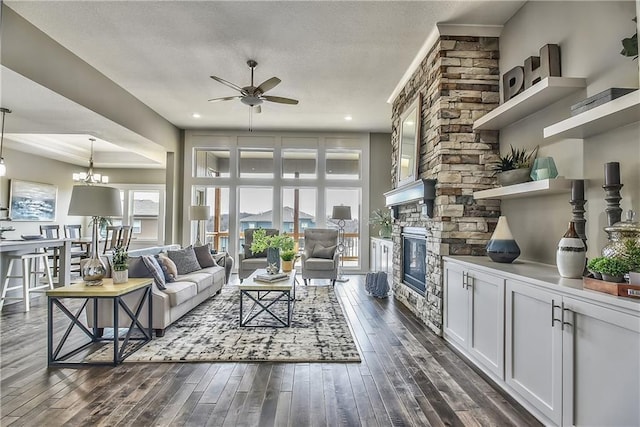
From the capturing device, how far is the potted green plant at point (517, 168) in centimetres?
290

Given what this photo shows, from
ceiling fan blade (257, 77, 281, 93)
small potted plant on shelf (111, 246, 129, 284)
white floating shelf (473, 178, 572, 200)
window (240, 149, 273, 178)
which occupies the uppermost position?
ceiling fan blade (257, 77, 281, 93)

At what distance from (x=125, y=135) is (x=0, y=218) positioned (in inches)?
150

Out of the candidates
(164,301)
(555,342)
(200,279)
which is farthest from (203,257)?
(555,342)

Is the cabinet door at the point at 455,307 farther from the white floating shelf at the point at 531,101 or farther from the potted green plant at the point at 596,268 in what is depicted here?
the white floating shelf at the point at 531,101

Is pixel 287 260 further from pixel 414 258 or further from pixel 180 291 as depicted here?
pixel 414 258

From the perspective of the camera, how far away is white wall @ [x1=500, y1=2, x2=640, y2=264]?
214 cm

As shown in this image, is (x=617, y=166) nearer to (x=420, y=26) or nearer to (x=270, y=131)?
(x=420, y=26)

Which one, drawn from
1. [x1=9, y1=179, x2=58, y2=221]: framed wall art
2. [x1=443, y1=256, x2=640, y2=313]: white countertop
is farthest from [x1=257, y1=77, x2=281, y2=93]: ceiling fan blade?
[x1=9, y1=179, x2=58, y2=221]: framed wall art

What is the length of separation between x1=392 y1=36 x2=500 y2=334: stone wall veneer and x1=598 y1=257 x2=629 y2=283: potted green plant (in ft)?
5.98

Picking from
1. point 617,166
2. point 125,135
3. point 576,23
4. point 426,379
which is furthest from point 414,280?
point 125,135

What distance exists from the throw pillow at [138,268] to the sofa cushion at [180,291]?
0.30 metres

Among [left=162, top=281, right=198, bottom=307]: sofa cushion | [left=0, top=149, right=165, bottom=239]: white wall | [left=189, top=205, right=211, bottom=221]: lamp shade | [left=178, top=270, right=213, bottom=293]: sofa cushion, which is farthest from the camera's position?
[left=0, top=149, right=165, bottom=239]: white wall

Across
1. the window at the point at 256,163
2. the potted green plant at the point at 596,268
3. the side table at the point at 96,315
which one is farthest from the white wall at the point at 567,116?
the window at the point at 256,163

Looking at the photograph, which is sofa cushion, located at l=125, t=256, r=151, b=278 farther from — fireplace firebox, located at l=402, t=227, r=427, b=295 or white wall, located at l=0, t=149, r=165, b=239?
white wall, located at l=0, t=149, r=165, b=239
